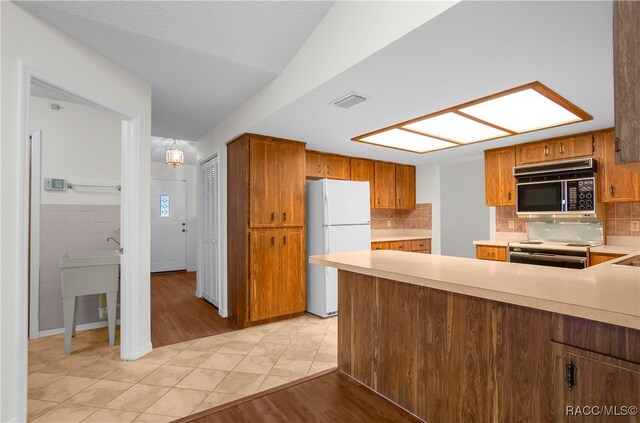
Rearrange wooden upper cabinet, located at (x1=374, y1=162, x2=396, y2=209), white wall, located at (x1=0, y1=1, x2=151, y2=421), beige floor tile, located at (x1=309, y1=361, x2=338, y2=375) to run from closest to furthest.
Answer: white wall, located at (x1=0, y1=1, x2=151, y2=421), beige floor tile, located at (x1=309, y1=361, x2=338, y2=375), wooden upper cabinet, located at (x1=374, y1=162, x2=396, y2=209)

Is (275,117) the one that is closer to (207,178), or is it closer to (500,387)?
(207,178)

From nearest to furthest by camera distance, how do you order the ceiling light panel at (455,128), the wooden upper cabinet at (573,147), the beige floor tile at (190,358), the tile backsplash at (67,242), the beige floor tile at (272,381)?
the beige floor tile at (272,381)
the beige floor tile at (190,358)
the ceiling light panel at (455,128)
the tile backsplash at (67,242)
the wooden upper cabinet at (573,147)

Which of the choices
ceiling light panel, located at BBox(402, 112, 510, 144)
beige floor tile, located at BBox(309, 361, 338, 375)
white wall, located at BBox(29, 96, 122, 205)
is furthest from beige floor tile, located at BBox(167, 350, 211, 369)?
ceiling light panel, located at BBox(402, 112, 510, 144)

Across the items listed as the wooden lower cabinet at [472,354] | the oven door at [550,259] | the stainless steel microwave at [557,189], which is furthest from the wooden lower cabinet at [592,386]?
the stainless steel microwave at [557,189]

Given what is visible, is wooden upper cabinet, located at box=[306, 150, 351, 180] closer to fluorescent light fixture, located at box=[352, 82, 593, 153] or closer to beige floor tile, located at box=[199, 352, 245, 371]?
fluorescent light fixture, located at box=[352, 82, 593, 153]

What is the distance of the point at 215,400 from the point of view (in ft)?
6.98

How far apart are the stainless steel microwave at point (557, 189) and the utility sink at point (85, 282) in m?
4.44

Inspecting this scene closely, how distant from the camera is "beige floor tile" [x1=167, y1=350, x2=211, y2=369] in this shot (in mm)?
2656

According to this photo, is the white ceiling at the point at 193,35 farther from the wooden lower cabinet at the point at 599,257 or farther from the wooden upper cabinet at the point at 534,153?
the wooden lower cabinet at the point at 599,257

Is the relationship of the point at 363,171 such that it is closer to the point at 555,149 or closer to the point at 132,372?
the point at 555,149

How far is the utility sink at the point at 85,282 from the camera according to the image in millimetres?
2842

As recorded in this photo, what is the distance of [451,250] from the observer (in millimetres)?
5184

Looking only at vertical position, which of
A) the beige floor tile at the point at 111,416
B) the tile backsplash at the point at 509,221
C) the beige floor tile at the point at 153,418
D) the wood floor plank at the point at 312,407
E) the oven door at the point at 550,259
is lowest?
the beige floor tile at the point at 111,416

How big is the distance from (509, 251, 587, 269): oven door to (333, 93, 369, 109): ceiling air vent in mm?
2652
